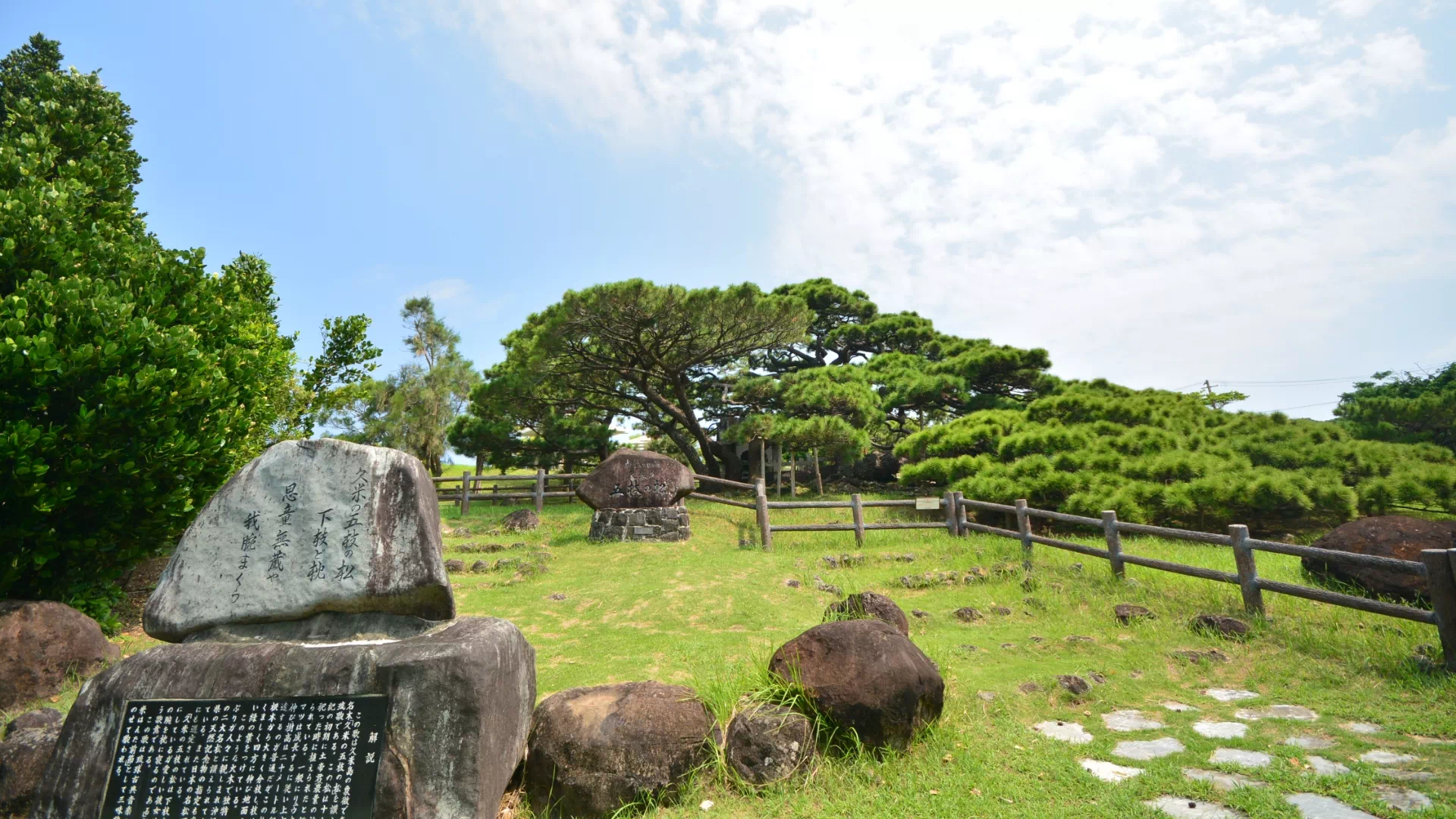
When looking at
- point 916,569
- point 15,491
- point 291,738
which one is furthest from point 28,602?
point 916,569

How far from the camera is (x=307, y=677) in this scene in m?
3.01

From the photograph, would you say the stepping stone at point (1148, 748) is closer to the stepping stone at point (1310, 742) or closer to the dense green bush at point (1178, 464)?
the stepping stone at point (1310, 742)

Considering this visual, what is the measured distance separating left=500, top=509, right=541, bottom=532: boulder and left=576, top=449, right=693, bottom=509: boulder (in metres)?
1.67

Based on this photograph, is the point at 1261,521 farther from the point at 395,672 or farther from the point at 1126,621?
the point at 395,672

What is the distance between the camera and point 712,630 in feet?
21.0

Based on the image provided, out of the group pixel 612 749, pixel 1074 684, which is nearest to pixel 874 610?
pixel 1074 684

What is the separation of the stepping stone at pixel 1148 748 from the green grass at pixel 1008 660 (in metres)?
0.07

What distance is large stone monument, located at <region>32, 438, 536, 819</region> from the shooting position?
110 inches

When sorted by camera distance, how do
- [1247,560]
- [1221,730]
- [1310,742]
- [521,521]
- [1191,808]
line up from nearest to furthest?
[1191,808] < [1310,742] < [1221,730] < [1247,560] < [521,521]

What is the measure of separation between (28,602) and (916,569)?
8.80 meters

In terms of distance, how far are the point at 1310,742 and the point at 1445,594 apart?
1939 millimetres

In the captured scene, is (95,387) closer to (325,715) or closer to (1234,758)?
(325,715)

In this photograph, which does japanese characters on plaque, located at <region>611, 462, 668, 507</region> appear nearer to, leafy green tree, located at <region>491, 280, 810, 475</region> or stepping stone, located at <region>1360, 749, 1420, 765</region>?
leafy green tree, located at <region>491, 280, 810, 475</region>

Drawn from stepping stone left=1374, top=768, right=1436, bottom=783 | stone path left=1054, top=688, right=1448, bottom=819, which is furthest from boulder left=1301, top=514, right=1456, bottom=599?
stepping stone left=1374, top=768, right=1436, bottom=783
